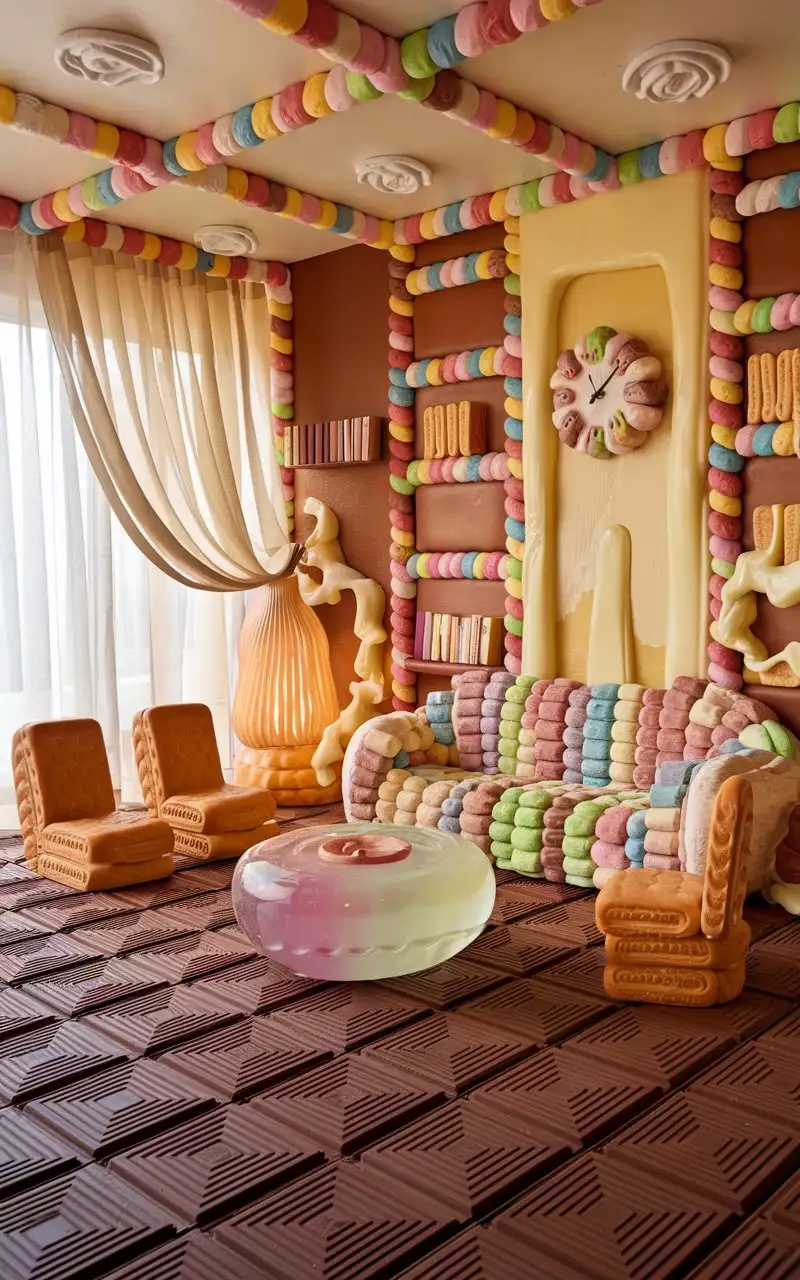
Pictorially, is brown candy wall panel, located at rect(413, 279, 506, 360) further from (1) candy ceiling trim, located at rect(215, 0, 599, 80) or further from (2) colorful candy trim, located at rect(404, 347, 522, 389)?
(1) candy ceiling trim, located at rect(215, 0, 599, 80)

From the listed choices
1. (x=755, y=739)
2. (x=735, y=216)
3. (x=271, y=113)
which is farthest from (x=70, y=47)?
(x=755, y=739)

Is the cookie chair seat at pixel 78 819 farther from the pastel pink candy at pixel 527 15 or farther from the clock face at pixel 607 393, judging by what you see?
the pastel pink candy at pixel 527 15

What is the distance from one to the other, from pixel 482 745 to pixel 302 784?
4.35ft

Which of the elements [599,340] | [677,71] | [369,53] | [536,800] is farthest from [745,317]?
[536,800]

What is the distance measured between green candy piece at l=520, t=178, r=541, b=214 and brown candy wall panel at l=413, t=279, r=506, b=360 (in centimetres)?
34

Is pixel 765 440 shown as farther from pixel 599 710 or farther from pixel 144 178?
pixel 144 178

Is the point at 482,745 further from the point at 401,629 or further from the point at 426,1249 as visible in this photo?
the point at 426,1249

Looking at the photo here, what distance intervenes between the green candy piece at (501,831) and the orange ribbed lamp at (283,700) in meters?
1.76

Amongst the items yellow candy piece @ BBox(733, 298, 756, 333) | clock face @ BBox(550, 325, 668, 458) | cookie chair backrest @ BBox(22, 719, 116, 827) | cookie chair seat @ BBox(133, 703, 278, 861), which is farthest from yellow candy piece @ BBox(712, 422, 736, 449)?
cookie chair backrest @ BBox(22, 719, 116, 827)

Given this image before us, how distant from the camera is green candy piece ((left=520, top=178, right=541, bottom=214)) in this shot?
229 inches

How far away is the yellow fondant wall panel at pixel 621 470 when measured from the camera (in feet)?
17.8

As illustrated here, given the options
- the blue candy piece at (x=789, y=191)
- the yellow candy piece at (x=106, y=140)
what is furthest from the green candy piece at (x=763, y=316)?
the yellow candy piece at (x=106, y=140)

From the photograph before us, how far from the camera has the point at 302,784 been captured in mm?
6812

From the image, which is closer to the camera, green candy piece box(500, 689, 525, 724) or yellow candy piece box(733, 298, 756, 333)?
yellow candy piece box(733, 298, 756, 333)
